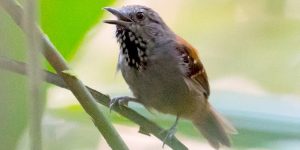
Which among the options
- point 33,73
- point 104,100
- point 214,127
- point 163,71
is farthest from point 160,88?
point 33,73

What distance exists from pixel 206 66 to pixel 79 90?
63 cm

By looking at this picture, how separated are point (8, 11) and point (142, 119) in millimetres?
238

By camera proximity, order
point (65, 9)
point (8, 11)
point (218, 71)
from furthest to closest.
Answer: point (218, 71), point (65, 9), point (8, 11)

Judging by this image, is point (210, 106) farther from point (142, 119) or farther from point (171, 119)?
point (142, 119)

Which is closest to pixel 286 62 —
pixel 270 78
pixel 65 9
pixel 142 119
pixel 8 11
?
pixel 270 78

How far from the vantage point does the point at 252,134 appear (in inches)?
24.6

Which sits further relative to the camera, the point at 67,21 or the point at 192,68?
the point at 192,68

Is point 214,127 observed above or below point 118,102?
below

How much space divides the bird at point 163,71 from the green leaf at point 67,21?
0.38 m

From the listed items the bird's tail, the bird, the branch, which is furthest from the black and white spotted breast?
the branch

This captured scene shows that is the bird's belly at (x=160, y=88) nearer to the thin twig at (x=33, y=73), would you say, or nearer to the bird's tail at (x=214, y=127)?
the bird's tail at (x=214, y=127)

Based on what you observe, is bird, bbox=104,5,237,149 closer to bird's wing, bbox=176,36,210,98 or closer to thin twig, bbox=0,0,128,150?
bird's wing, bbox=176,36,210,98

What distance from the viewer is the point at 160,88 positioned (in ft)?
3.12

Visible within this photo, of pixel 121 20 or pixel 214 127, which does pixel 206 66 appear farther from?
pixel 121 20
